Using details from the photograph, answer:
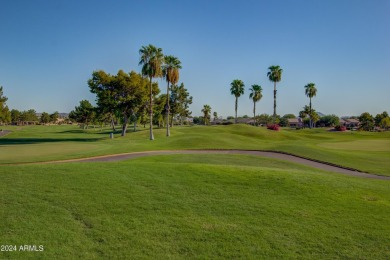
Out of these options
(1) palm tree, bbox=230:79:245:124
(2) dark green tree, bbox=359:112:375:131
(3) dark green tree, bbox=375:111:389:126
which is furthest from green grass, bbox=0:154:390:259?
(3) dark green tree, bbox=375:111:389:126

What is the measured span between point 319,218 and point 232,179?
15.1ft

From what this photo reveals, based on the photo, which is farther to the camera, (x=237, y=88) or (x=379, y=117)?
(x=379, y=117)

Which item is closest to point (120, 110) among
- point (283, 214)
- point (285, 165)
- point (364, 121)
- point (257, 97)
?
point (285, 165)

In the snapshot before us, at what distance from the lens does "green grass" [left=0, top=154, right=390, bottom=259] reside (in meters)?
7.37

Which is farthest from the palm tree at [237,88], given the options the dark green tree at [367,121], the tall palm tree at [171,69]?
the dark green tree at [367,121]


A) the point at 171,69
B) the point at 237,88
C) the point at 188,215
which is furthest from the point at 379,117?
the point at 188,215

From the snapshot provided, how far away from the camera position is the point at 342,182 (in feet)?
46.8

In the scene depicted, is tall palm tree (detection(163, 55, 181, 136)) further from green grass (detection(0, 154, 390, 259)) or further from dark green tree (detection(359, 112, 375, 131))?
dark green tree (detection(359, 112, 375, 131))

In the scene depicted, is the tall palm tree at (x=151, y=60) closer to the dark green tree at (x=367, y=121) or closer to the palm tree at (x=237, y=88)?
the palm tree at (x=237, y=88)

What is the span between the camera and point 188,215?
9.23 meters

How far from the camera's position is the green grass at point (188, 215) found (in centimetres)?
737

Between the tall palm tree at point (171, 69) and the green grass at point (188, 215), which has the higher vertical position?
the tall palm tree at point (171, 69)

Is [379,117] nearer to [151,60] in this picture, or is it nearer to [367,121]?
[367,121]

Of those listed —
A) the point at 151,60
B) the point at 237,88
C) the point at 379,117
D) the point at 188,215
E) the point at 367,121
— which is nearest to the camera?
the point at 188,215
